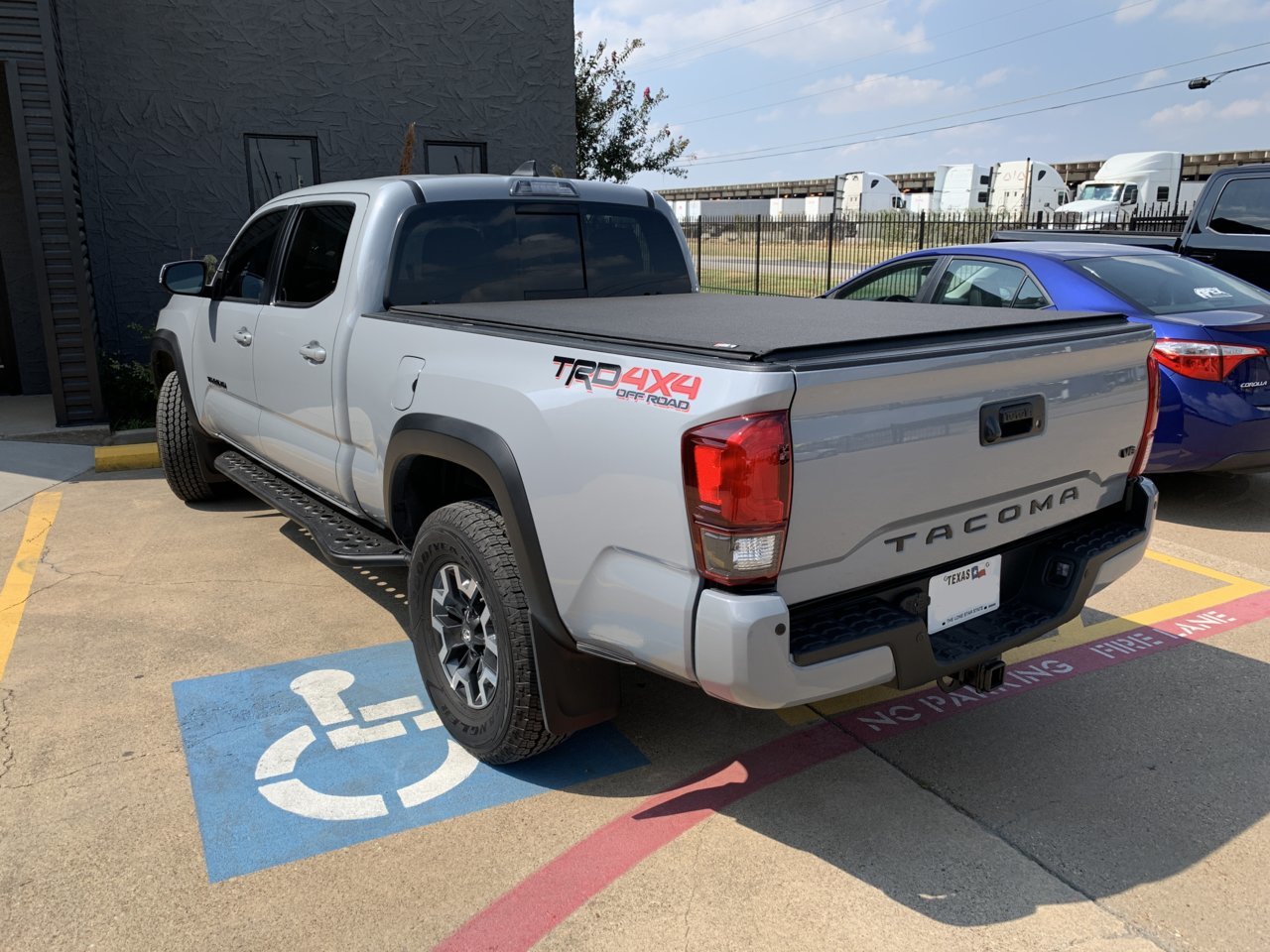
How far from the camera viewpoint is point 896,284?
23.9 feet

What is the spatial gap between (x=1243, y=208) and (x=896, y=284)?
12.4 feet

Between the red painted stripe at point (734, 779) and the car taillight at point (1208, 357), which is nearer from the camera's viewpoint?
the red painted stripe at point (734, 779)

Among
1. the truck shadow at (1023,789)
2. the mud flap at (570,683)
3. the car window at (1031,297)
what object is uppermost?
the car window at (1031,297)

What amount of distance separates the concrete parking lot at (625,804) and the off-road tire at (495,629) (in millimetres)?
176

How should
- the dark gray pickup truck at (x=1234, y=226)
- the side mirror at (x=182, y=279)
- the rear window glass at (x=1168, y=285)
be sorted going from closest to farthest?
the side mirror at (x=182, y=279) → the rear window glass at (x=1168, y=285) → the dark gray pickup truck at (x=1234, y=226)

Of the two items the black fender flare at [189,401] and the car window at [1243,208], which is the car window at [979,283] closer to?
the car window at [1243,208]

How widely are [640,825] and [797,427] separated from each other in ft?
4.63

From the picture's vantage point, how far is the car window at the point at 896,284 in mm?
7004

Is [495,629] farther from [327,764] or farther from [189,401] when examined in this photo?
[189,401]

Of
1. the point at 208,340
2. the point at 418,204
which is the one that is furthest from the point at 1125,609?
the point at 208,340

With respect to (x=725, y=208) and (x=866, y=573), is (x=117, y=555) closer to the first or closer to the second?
(x=866, y=573)

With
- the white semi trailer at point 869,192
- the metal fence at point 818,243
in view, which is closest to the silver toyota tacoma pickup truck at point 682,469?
the metal fence at point 818,243

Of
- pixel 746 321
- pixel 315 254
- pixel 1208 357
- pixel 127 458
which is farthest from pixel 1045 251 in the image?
pixel 127 458

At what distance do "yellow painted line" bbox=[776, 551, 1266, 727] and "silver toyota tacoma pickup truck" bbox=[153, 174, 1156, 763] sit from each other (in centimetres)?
81
